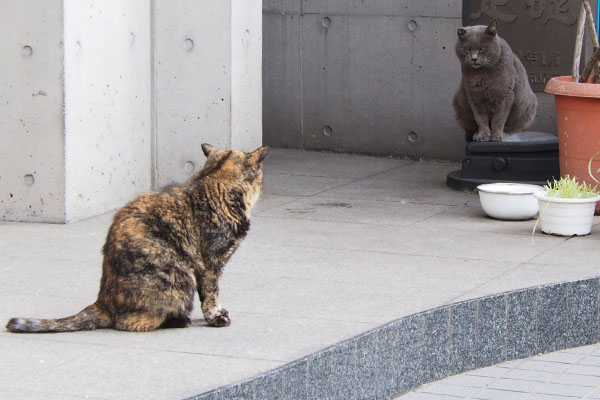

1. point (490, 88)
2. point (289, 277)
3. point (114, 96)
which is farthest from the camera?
point (490, 88)

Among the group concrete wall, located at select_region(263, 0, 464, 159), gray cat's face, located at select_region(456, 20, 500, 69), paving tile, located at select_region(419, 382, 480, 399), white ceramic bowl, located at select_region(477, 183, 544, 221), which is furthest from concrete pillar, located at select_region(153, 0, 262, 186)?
paving tile, located at select_region(419, 382, 480, 399)

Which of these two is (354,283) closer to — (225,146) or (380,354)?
(380,354)

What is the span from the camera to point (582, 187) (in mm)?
6898

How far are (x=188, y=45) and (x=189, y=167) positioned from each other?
→ 2.98 ft

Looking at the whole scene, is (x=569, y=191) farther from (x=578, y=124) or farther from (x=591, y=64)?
(x=591, y=64)

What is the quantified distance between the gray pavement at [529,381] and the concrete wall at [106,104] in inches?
123

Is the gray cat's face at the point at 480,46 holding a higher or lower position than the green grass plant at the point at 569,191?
higher

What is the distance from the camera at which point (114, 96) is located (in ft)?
24.1

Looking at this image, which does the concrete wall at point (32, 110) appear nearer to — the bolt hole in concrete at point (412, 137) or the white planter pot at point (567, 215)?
the white planter pot at point (567, 215)

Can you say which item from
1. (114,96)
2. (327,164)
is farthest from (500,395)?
(327,164)

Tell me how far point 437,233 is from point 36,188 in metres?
2.65

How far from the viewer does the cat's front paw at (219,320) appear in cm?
461

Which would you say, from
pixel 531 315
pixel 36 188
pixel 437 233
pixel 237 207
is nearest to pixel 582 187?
pixel 437 233

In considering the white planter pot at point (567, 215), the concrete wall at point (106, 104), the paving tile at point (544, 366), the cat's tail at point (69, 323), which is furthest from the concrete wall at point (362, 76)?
the cat's tail at point (69, 323)
